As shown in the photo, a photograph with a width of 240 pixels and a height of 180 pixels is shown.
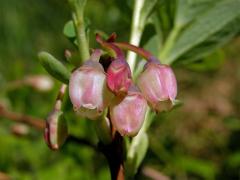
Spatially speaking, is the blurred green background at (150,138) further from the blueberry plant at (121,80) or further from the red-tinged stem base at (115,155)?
the red-tinged stem base at (115,155)

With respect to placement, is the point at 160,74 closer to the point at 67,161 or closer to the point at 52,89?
the point at 67,161

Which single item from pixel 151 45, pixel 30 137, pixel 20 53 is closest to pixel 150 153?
pixel 30 137

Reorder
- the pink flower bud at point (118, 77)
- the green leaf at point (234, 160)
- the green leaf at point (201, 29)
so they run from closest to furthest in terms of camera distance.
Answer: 1. the pink flower bud at point (118, 77)
2. the green leaf at point (201, 29)
3. the green leaf at point (234, 160)

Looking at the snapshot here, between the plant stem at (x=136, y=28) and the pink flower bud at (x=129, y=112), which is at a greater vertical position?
the pink flower bud at (x=129, y=112)

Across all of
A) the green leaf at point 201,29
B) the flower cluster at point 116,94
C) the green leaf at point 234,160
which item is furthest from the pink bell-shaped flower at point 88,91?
the green leaf at point 234,160

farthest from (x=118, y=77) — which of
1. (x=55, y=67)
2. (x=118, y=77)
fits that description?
Result: (x=55, y=67)

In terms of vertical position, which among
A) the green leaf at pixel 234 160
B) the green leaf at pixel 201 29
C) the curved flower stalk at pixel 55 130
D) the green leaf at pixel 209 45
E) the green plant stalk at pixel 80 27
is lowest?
the green leaf at pixel 234 160

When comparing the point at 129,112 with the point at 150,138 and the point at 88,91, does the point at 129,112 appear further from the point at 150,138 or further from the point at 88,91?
the point at 150,138
